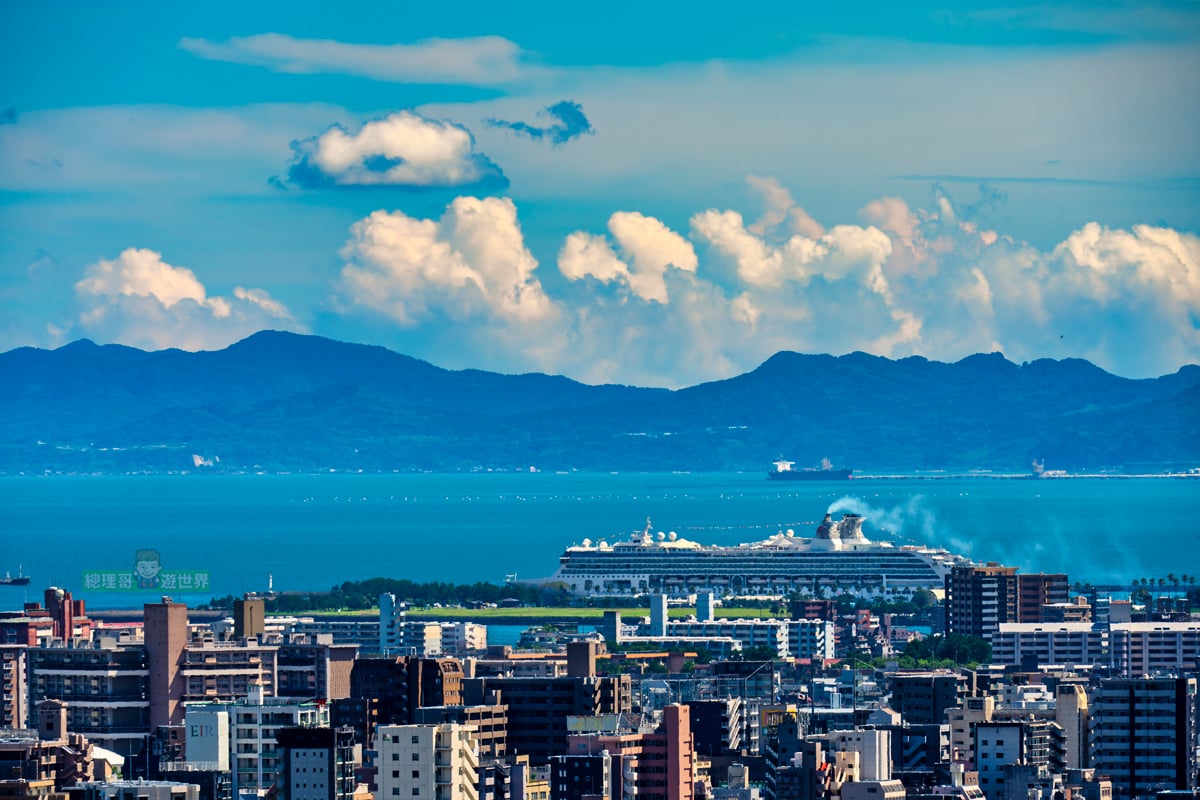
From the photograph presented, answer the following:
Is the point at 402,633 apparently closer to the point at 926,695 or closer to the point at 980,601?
the point at 980,601

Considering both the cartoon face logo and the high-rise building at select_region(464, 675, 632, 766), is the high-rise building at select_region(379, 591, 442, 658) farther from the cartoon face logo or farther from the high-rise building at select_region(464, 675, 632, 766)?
the cartoon face logo

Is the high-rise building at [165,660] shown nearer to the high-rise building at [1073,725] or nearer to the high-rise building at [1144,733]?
the high-rise building at [1073,725]

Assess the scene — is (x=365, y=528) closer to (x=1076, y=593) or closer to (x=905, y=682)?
(x=1076, y=593)

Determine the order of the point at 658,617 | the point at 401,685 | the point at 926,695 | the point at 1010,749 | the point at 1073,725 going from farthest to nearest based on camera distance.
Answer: the point at 658,617, the point at 926,695, the point at 401,685, the point at 1073,725, the point at 1010,749

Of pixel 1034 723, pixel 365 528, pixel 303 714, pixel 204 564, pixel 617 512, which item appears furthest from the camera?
pixel 617 512

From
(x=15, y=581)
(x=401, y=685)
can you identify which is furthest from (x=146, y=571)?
(x=401, y=685)

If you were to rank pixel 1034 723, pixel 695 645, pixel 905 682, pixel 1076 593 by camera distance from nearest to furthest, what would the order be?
pixel 1034 723, pixel 905 682, pixel 695 645, pixel 1076 593

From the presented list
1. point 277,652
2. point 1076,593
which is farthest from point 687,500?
point 277,652
